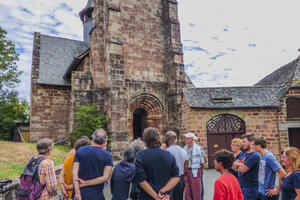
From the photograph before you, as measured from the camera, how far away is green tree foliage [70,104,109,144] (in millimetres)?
13414

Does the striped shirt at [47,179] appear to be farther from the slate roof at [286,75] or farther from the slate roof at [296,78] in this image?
the slate roof at [286,75]

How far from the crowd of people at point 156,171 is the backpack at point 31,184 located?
6 centimetres

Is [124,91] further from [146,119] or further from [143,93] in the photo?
[146,119]

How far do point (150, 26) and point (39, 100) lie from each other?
9785 millimetres

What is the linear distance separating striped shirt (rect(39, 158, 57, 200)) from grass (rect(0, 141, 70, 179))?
5.11 metres

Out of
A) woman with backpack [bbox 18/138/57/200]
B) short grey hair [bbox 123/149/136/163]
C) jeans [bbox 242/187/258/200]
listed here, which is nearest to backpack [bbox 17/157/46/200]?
woman with backpack [bbox 18/138/57/200]

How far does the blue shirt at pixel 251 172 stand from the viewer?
409 centimetres

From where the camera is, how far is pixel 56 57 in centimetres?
2009

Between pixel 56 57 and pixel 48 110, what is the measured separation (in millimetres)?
5133

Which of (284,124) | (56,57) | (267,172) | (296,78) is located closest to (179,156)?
(267,172)

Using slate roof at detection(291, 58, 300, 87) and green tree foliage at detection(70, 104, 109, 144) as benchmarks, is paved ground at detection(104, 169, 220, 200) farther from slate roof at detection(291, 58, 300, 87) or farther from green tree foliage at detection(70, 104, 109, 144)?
slate roof at detection(291, 58, 300, 87)

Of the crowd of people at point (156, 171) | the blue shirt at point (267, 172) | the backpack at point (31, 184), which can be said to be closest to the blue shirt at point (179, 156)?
the crowd of people at point (156, 171)

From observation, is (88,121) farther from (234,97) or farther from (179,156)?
(179,156)

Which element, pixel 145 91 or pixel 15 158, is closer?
pixel 15 158
